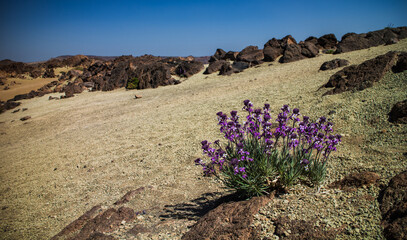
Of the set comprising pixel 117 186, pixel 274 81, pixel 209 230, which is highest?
pixel 274 81

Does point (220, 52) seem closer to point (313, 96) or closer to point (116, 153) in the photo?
point (313, 96)

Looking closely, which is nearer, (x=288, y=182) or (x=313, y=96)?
(x=288, y=182)

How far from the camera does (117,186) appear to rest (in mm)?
6672

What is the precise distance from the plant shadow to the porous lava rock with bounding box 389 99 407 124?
4945 mm

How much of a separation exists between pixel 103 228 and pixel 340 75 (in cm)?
1088

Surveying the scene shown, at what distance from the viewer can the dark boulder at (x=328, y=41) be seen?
1022 inches

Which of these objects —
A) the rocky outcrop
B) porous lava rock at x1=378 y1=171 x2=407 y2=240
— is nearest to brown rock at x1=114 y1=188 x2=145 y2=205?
porous lava rock at x1=378 y1=171 x2=407 y2=240

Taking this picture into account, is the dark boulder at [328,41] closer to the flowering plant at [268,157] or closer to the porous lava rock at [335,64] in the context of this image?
the porous lava rock at [335,64]

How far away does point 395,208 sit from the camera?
9.07 feet

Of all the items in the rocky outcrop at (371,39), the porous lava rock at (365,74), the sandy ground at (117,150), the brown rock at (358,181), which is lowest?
the sandy ground at (117,150)

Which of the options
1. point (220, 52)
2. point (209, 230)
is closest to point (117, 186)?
point (209, 230)

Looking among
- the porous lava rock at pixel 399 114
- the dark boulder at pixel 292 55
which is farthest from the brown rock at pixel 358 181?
the dark boulder at pixel 292 55

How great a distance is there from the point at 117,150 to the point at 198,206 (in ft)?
19.3

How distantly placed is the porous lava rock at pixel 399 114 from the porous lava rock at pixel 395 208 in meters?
3.76
